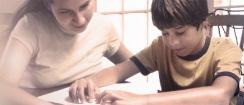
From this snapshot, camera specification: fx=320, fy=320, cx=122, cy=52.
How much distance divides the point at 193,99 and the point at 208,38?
0.13 meters

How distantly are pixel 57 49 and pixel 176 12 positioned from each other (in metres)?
0.17

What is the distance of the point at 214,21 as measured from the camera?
0.72 m

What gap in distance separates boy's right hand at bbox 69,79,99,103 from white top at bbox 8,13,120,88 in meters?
0.05

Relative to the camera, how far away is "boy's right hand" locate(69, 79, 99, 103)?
403 millimetres

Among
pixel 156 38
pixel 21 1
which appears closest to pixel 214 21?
pixel 156 38

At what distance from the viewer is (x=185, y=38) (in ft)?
1.42

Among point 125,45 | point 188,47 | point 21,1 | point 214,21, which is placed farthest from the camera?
point 214,21

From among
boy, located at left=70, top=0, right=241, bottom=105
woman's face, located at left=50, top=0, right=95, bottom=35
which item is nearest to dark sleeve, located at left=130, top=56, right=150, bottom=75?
boy, located at left=70, top=0, right=241, bottom=105

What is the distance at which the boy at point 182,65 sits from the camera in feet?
1.25

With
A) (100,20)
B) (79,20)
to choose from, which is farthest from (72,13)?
(100,20)

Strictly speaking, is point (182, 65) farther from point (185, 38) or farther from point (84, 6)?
point (84, 6)

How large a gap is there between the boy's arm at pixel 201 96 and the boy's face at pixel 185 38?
0.24 ft

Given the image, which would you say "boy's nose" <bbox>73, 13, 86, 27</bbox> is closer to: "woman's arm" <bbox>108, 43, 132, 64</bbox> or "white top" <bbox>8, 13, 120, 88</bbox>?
"white top" <bbox>8, 13, 120, 88</bbox>

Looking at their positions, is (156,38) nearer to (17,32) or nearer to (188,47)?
(188,47)
